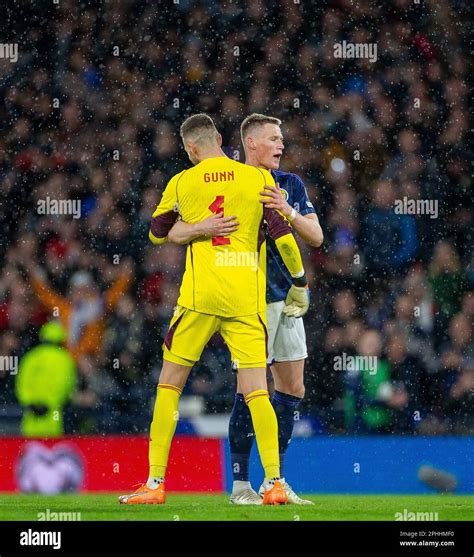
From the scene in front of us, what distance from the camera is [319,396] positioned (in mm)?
9461

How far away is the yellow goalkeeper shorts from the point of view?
20.0 ft

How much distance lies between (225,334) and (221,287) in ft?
0.84

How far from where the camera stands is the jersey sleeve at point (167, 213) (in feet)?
20.4

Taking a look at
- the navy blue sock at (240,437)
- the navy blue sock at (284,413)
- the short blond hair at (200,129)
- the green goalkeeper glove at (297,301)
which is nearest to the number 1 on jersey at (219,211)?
the short blond hair at (200,129)

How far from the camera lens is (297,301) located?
6422 millimetres

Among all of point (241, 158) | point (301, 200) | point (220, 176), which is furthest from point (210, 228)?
point (241, 158)

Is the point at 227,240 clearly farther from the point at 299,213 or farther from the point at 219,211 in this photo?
the point at 299,213

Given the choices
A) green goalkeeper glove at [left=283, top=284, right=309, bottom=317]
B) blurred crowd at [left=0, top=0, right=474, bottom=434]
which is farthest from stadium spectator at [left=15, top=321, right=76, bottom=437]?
green goalkeeper glove at [left=283, top=284, right=309, bottom=317]

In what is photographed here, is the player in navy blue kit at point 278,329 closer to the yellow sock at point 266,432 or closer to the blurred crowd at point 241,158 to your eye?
the yellow sock at point 266,432

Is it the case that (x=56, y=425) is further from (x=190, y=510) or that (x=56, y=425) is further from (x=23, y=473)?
(x=190, y=510)

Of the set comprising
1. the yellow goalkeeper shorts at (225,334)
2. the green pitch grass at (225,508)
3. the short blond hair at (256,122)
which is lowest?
the green pitch grass at (225,508)

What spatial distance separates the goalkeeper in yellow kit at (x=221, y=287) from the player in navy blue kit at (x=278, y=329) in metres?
0.30

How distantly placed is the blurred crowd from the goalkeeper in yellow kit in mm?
3156

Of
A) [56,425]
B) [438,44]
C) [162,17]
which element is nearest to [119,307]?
[56,425]
